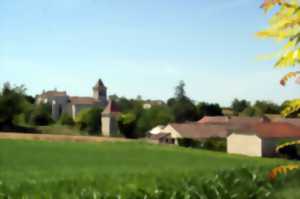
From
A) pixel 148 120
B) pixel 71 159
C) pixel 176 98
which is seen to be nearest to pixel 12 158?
pixel 71 159

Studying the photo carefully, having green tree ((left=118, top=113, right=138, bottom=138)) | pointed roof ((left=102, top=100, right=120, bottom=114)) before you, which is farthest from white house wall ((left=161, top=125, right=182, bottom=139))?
pointed roof ((left=102, top=100, right=120, bottom=114))

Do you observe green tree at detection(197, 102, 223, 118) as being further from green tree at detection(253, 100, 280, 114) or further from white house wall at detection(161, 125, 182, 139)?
white house wall at detection(161, 125, 182, 139)

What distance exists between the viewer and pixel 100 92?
12375 centimetres

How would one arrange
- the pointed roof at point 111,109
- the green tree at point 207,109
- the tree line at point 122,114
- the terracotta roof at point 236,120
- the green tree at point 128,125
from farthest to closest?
the green tree at point 207,109
the pointed roof at point 111,109
the terracotta roof at point 236,120
the green tree at point 128,125
the tree line at point 122,114

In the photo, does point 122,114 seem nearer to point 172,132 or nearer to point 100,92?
point 172,132

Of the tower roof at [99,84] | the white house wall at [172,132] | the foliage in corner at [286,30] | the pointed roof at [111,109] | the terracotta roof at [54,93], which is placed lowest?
the white house wall at [172,132]

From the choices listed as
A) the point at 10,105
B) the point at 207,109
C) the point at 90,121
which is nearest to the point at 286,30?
the point at 10,105

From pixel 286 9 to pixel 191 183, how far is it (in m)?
16.5

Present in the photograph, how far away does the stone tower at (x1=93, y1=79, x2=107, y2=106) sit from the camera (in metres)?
124

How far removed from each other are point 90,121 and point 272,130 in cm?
3616

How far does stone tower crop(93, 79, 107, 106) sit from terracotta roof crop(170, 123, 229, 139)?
62956mm

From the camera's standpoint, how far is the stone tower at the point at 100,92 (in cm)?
12369

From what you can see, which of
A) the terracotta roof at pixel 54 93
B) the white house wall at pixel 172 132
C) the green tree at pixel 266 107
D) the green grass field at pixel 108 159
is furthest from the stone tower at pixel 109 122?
the terracotta roof at pixel 54 93

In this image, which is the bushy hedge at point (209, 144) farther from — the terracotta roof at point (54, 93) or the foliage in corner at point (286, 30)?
the terracotta roof at point (54, 93)
